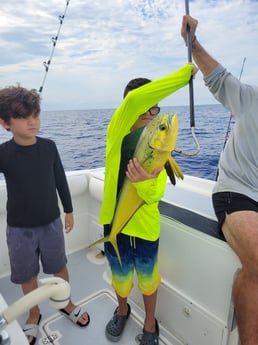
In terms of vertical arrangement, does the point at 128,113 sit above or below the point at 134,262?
→ above

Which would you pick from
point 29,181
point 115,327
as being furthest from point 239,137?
point 115,327

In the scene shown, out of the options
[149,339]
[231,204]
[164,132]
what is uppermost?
[164,132]

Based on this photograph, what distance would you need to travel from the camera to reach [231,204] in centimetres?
145

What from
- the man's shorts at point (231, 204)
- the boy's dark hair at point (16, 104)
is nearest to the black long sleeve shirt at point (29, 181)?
the boy's dark hair at point (16, 104)

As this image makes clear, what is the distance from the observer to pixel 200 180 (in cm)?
233

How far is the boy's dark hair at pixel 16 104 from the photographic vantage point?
4.61 ft

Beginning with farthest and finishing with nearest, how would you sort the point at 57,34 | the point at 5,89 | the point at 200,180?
the point at 57,34
the point at 200,180
the point at 5,89

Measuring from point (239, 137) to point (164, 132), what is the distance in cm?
102

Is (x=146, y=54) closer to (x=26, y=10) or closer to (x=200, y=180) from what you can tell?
(x=26, y=10)

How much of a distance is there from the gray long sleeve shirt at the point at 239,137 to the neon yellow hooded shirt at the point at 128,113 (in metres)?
0.73

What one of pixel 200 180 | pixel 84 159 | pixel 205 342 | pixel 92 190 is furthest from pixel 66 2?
pixel 84 159

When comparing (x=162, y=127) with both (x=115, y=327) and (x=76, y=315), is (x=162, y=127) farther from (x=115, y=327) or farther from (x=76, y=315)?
(x=76, y=315)

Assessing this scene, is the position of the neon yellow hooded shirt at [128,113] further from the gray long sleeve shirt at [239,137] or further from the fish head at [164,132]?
the gray long sleeve shirt at [239,137]

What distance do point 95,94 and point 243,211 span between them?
5.08m
